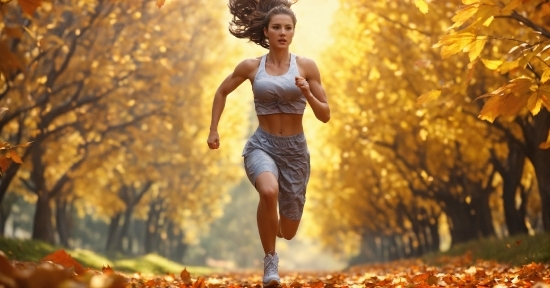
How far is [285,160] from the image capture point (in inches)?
249

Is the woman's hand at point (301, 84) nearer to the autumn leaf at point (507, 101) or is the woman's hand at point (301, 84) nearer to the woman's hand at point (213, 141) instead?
the woman's hand at point (213, 141)

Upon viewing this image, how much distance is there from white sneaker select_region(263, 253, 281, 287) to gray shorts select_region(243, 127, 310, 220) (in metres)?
0.66

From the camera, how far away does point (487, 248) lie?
13977 mm

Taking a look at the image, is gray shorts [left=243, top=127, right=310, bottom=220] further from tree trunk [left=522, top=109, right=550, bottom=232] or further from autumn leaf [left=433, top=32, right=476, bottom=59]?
tree trunk [left=522, top=109, right=550, bottom=232]

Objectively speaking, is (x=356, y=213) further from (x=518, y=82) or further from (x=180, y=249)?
(x=518, y=82)

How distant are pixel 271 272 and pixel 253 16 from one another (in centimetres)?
239

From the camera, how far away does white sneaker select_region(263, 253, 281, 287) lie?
19.0ft

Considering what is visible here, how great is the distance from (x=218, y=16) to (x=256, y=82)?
52.8ft

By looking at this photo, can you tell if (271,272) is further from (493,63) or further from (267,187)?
(493,63)

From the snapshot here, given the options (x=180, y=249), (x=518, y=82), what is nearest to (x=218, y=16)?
(x=518, y=82)

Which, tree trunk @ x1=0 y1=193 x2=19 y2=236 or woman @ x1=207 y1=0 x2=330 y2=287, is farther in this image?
tree trunk @ x1=0 y1=193 x2=19 y2=236

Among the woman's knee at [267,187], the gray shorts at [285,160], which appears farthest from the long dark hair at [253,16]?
the woman's knee at [267,187]

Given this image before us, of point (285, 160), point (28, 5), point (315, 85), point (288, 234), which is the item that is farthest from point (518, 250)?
point (28, 5)

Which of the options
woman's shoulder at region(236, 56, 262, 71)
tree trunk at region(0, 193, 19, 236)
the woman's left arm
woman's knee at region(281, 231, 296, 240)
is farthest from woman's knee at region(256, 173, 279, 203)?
tree trunk at region(0, 193, 19, 236)
